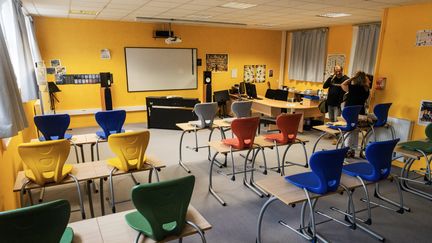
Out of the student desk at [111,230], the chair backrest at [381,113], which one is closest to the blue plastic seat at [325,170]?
the student desk at [111,230]

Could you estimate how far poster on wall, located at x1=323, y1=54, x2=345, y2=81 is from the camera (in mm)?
7854

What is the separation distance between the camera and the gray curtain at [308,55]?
835cm

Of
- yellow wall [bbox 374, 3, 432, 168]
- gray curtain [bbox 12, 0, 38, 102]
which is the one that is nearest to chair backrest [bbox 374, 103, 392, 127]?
yellow wall [bbox 374, 3, 432, 168]

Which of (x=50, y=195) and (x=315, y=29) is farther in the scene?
(x=315, y=29)

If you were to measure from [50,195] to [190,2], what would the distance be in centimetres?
373

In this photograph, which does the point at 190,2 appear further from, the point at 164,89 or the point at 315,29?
the point at 315,29

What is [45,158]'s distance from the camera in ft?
8.35

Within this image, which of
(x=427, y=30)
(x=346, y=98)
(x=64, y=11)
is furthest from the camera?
(x=64, y=11)

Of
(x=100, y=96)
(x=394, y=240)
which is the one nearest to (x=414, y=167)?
(x=394, y=240)

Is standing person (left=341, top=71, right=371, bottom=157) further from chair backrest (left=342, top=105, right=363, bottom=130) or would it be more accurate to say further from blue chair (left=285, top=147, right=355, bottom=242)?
blue chair (left=285, top=147, right=355, bottom=242)

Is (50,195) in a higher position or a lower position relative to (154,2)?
lower

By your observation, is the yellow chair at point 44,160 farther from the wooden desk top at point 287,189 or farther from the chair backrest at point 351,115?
the chair backrest at point 351,115

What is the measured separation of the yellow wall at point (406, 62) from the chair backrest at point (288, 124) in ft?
7.56

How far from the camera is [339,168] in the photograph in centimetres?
248
